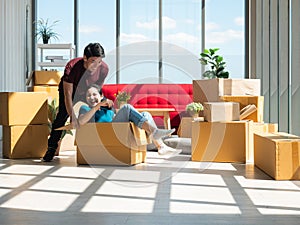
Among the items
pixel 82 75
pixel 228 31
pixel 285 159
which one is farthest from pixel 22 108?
pixel 228 31

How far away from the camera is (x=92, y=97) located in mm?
4633

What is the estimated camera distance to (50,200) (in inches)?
115

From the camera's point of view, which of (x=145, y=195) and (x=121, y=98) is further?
(x=121, y=98)

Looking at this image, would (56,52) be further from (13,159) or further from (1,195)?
(1,195)

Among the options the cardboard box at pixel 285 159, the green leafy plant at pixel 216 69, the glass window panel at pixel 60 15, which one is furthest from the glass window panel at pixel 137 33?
the cardboard box at pixel 285 159

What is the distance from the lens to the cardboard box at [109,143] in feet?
14.5

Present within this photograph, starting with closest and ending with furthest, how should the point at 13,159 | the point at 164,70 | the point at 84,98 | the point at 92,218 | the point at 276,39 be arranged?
the point at 92,218 < the point at 84,98 < the point at 13,159 < the point at 276,39 < the point at 164,70

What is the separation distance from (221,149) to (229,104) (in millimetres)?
407

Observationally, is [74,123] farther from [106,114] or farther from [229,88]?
[229,88]

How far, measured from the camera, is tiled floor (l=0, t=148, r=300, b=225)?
97.6 inches

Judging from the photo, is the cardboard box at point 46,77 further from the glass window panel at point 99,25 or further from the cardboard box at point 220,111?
the cardboard box at point 220,111

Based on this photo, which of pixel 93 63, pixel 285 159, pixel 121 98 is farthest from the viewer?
pixel 121 98

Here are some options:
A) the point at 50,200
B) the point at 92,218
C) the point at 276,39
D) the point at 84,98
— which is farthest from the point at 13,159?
the point at 276,39

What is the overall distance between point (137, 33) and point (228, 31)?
1.46m
